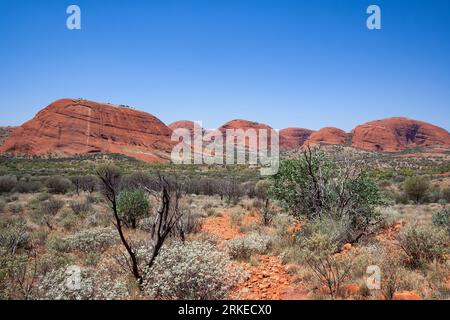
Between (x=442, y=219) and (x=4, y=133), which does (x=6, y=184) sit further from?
(x=4, y=133)

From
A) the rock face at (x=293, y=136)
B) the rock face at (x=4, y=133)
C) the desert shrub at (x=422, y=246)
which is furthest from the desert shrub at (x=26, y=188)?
the rock face at (x=293, y=136)

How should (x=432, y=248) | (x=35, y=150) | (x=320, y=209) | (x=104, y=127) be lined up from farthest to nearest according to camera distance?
1. (x=104, y=127)
2. (x=35, y=150)
3. (x=320, y=209)
4. (x=432, y=248)

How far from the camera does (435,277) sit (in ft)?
16.8

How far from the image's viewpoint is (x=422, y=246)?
5980mm

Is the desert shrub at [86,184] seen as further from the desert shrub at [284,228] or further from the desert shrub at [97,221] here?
the desert shrub at [284,228]

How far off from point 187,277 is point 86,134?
7218 cm

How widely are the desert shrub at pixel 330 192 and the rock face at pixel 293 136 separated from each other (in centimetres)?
13614

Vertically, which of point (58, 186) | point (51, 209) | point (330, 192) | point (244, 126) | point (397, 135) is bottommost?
point (51, 209)

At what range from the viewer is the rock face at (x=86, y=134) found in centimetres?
6538

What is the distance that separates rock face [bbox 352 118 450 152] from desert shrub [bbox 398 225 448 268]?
106235 millimetres

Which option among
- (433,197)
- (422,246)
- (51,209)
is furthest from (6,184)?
(433,197)
